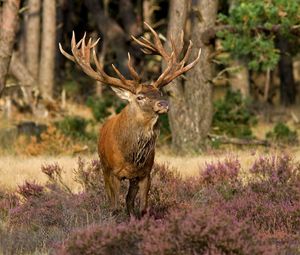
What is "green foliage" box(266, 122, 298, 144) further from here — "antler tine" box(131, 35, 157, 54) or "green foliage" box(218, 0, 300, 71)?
"antler tine" box(131, 35, 157, 54)

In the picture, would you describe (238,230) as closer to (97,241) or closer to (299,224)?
(97,241)

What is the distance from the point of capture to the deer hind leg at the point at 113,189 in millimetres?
8898

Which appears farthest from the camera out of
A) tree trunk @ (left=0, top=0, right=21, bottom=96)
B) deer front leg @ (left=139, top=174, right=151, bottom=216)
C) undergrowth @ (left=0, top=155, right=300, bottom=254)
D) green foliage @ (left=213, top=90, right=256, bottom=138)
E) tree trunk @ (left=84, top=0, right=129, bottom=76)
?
tree trunk @ (left=84, top=0, right=129, bottom=76)

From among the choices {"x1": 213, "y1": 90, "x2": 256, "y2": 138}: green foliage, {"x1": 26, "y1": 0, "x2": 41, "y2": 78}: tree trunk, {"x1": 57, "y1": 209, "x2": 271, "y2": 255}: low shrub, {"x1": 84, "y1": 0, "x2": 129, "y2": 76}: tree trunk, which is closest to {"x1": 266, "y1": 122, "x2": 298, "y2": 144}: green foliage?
{"x1": 213, "y1": 90, "x2": 256, "y2": 138}: green foliage

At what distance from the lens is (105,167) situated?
919 cm

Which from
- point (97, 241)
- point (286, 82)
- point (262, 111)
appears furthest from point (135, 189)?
point (286, 82)

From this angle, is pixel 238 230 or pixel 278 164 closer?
pixel 238 230

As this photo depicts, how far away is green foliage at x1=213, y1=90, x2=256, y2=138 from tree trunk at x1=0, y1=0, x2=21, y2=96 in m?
5.46

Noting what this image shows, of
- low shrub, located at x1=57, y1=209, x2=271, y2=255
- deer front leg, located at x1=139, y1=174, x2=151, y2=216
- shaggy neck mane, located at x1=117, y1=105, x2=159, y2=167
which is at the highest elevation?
shaggy neck mane, located at x1=117, y1=105, x2=159, y2=167

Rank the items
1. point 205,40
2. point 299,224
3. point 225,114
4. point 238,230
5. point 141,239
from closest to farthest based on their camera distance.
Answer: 1. point 238,230
2. point 141,239
3. point 299,224
4. point 205,40
5. point 225,114

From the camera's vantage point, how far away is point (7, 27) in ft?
45.2

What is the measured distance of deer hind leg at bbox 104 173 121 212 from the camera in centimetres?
890

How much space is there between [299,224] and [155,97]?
2087 millimetres

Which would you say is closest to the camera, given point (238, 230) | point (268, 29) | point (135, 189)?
point (238, 230)
